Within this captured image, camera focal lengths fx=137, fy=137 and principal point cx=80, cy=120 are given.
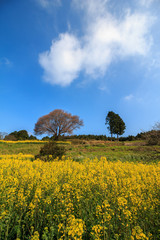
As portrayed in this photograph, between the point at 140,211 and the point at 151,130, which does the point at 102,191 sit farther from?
the point at 151,130

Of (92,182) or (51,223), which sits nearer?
(51,223)

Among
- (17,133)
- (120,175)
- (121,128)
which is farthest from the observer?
(17,133)

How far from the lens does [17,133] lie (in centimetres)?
4950

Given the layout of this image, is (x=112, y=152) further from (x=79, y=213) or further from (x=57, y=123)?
(x=57, y=123)

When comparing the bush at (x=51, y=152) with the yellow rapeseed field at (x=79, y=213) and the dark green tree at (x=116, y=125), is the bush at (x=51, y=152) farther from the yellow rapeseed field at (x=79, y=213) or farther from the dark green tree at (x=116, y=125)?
the dark green tree at (x=116, y=125)

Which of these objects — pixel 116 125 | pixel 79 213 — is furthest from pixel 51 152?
pixel 116 125

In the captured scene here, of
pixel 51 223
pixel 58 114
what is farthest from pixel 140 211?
pixel 58 114

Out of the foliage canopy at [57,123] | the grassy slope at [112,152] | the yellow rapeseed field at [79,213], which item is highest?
the foliage canopy at [57,123]

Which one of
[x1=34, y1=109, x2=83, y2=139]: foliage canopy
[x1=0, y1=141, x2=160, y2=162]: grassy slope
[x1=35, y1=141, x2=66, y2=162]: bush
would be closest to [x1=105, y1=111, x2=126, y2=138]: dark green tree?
[x1=34, y1=109, x2=83, y2=139]: foliage canopy

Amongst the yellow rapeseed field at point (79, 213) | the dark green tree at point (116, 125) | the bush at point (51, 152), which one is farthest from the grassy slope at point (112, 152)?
the dark green tree at point (116, 125)

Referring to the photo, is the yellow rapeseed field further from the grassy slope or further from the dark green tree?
the dark green tree

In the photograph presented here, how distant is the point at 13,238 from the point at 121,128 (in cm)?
4560

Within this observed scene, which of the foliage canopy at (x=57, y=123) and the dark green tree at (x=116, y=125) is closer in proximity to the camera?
the foliage canopy at (x=57, y=123)

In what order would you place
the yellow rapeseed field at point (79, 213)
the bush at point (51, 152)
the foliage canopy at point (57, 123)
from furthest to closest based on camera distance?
the foliage canopy at point (57, 123) < the bush at point (51, 152) < the yellow rapeseed field at point (79, 213)
